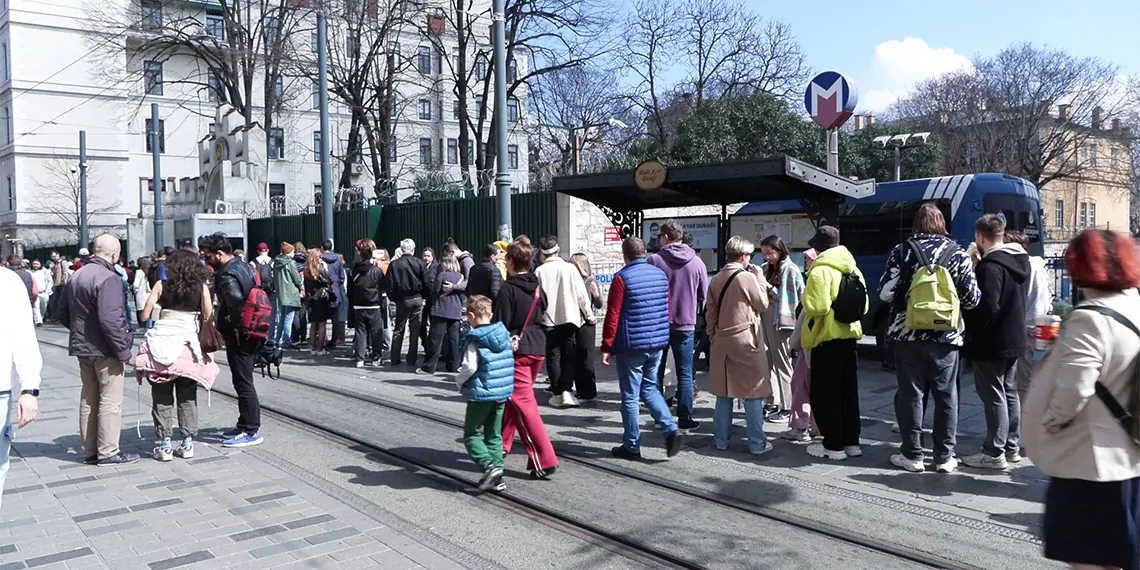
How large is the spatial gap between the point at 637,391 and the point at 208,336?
3.52m

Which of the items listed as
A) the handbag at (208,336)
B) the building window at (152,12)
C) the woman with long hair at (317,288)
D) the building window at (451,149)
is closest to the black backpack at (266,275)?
the woman with long hair at (317,288)

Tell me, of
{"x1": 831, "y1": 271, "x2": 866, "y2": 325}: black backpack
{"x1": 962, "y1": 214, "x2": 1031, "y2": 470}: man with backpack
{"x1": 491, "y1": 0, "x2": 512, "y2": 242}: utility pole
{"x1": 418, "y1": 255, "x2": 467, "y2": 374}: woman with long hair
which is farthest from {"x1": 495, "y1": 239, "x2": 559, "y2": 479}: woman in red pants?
{"x1": 491, "y1": 0, "x2": 512, "y2": 242}: utility pole

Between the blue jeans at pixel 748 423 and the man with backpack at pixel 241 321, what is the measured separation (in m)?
3.90

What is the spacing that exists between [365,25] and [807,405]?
26.3 metres

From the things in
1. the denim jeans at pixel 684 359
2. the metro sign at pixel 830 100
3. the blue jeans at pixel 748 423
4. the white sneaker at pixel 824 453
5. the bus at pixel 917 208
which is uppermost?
the metro sign at pixel 830 100

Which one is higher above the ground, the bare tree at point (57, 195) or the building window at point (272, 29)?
the building window at point (272, 29)

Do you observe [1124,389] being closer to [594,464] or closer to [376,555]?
[376,555]

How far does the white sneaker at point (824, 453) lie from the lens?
270 inches

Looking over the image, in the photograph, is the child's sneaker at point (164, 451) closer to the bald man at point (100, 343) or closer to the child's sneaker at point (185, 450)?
the child's sneaker at point (185, 450)

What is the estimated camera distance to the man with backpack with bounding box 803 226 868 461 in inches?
261

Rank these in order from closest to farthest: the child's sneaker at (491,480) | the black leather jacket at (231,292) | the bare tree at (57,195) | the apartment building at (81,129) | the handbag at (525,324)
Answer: the child's sneaker at (491,480) < the handbag at (525,324) < the black leather jacket at (231,292) < the apartment building at (81,129) < the bare tree at (57,195)

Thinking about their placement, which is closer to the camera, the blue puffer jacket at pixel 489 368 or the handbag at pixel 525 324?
the blue puffer jacket at pixel 489 368

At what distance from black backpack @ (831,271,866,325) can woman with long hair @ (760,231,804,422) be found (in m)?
1.08

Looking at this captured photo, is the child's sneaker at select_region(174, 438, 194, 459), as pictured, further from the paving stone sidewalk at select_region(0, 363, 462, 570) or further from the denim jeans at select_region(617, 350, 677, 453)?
the denim jeans at select_region(617, 350, 677, 453)
